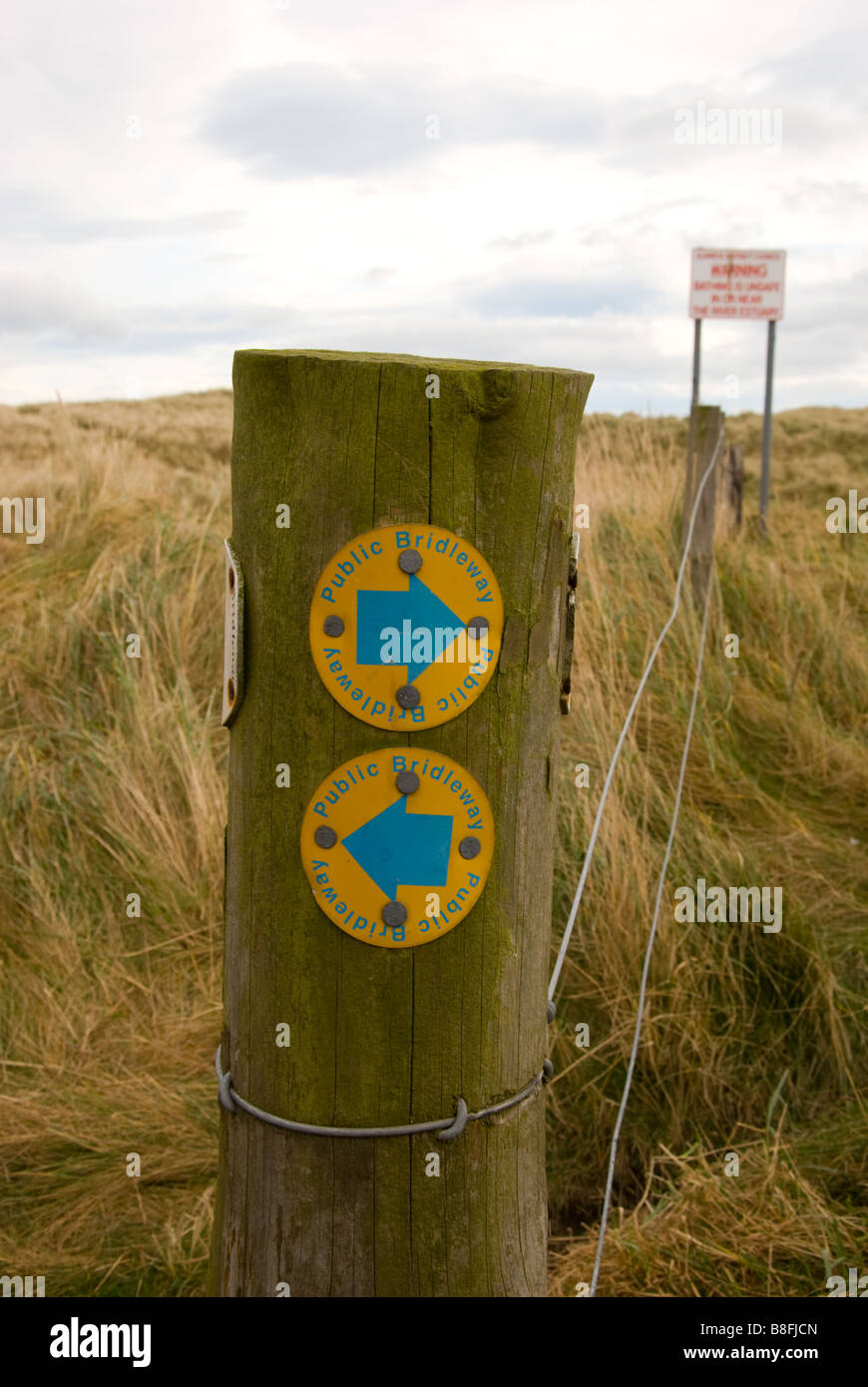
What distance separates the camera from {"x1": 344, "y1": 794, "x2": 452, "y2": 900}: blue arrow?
126cm

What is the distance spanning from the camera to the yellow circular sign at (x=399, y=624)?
1229mm

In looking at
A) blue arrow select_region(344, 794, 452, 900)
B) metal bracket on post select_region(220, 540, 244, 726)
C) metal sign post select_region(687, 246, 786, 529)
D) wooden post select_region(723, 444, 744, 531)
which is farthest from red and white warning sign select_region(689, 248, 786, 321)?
blue arrow select_region(344, 794, 452, 900)

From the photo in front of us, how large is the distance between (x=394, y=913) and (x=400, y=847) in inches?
2.9

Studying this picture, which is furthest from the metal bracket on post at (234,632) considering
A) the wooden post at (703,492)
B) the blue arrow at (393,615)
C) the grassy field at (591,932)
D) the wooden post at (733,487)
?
the wooden post at (733,487)

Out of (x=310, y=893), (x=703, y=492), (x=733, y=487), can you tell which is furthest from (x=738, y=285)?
(x=310, y=893)

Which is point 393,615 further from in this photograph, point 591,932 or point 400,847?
point 591,932

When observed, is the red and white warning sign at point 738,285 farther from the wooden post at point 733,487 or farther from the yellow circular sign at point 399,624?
the yellow circular sign at point 399,624

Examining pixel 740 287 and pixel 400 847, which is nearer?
pixel 400 847

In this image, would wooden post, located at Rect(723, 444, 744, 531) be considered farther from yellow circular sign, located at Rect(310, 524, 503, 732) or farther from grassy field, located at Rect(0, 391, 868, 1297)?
yellow circular sign, located at Rect(310, 524, 503, 732)

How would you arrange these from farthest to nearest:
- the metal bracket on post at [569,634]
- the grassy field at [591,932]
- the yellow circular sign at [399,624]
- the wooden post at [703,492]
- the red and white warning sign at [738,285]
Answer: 1. the red and white warning sign at [738,285]
2. the wooden post at [703,492]
3. the grassy field at [591,932]
4. the metal bracket on post at [569,634]
5. the yellow circular sign at [399,624]

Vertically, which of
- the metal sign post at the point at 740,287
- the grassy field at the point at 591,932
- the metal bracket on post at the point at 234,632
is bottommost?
the grassy field at the point at 591,932

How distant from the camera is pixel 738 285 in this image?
9141 mm

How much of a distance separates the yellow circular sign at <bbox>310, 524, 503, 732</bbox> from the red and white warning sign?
8.69 metres

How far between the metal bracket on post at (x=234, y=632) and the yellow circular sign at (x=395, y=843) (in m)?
0.16
